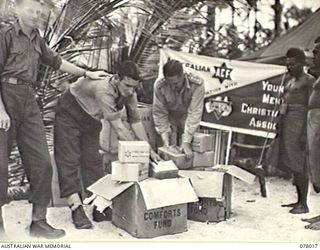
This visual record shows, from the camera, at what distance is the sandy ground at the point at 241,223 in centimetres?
283

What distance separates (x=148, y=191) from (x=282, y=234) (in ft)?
2.65

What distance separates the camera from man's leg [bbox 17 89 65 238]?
109 inches

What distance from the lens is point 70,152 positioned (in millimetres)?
2924

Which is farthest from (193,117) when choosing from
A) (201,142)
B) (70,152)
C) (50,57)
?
(50,57)

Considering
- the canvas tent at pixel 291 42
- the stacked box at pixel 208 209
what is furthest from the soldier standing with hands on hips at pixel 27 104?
the canvas tent at pixel 291 42

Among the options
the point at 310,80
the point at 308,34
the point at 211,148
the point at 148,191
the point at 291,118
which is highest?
the point at 308,34

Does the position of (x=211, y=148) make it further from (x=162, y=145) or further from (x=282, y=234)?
(x=282, y=234)

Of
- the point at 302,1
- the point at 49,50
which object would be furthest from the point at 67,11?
the point at 302,1

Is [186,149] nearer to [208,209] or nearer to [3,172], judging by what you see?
[208,209]

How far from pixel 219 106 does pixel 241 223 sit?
667mm

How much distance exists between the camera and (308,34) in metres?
3.10

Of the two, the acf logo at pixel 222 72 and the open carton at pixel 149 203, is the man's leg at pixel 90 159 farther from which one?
the acf logo at pixel 222 72

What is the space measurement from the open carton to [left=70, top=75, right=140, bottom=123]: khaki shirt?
1.13ft

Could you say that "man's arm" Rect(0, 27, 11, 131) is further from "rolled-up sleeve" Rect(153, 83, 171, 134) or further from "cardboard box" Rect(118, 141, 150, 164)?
"rolled-up sleeve" Rect(153, 83, 171, 134)
